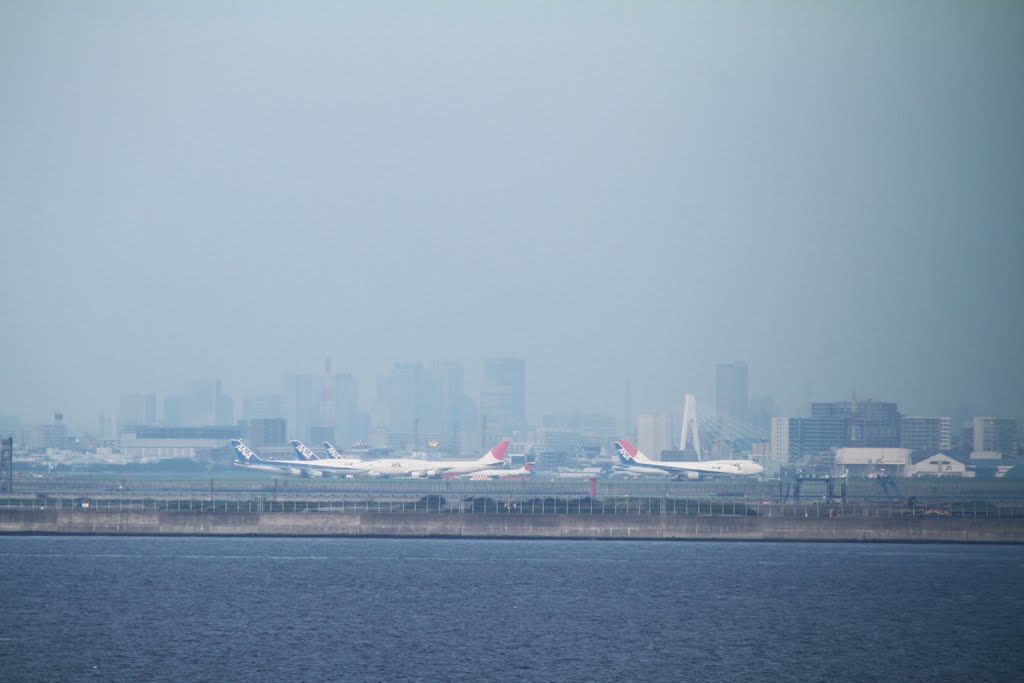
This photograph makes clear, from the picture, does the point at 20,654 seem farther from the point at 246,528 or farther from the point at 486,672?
the point at 246,528

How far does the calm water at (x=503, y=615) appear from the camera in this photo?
2323 inches

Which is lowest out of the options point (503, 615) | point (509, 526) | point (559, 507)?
point (503, 615)

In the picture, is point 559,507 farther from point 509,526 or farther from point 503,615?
point 503,615

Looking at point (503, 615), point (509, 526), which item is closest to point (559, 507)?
point (509, 526)

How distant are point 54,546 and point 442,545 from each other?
34.4 meters

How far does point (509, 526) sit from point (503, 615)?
33128mm

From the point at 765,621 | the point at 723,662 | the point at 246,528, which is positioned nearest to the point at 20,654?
the point at 723,662

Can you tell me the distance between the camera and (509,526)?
4220 inches

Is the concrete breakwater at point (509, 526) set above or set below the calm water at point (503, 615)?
above

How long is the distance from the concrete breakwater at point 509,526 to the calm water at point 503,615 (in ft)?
7.06

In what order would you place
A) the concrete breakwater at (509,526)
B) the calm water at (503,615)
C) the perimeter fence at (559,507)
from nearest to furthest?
the calm water at (503,615)
the concrete breakwater at (509,526)
the perimeter fence at (559,507)

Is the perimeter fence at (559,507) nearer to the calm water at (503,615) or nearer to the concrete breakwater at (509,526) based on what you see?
the concrete breakwater at (509,526)

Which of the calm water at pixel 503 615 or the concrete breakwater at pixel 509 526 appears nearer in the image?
the calm water at pixel 503 615

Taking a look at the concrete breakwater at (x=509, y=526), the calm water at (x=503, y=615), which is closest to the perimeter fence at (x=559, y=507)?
the concrete breakwater at (x=509, y=526)
